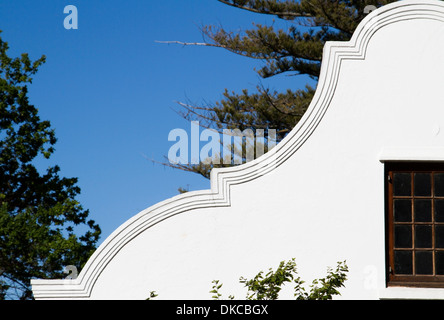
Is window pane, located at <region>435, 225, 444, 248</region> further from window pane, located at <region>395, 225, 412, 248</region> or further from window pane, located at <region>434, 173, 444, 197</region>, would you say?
window pane, located at <region>434, 173, 444, 197</region>

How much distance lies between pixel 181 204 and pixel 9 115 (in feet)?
31.4

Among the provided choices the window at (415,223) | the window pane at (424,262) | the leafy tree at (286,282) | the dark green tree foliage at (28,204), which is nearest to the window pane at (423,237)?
the window at (415,223)

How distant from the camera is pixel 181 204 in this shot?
8.30m

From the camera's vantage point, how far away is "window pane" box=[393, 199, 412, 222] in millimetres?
8406

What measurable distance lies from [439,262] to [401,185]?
1.08 metres

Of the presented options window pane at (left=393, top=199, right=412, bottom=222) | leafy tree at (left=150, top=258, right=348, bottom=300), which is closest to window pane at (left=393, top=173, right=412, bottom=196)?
window pane at (left=393, top=199, right=412, bottom=222)

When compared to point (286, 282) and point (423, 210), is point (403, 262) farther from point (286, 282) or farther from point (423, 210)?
point (286, 282)

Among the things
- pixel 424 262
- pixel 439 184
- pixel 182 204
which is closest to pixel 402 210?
pixel 439 184

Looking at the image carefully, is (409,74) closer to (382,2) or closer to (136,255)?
(136,255)

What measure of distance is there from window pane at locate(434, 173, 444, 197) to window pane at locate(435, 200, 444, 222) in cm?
10

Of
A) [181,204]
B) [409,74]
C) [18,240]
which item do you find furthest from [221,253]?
[18,240]

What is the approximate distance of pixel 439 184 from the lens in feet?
27.7

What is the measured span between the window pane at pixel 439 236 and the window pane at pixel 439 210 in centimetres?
10
